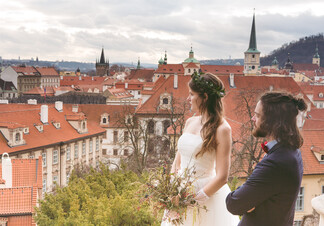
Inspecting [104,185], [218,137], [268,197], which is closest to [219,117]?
[218,137]

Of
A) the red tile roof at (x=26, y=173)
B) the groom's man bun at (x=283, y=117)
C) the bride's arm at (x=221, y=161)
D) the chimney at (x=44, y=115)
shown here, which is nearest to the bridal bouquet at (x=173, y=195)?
the bride's arm at (x=221, y=161)

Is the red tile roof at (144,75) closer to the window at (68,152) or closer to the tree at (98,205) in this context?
the window at (68,152)

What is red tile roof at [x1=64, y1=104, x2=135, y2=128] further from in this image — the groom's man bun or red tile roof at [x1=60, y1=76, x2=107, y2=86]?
red tile roof at [x1=60, y1=76, x2=107, y2=86]

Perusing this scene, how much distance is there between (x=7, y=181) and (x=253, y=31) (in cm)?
10090

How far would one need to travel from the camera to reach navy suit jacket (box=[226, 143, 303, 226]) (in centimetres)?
246

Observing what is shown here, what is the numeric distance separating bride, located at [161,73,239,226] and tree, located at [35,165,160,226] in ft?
1.95

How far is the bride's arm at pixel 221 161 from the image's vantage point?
3551 mm

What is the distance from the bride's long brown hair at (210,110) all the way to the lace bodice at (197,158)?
6cm

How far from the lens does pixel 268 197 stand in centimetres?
254

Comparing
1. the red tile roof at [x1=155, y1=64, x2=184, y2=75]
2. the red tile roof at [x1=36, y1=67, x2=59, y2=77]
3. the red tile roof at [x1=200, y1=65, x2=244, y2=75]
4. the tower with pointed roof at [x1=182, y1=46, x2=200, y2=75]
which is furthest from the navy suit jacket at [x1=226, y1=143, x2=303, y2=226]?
the red tile roof at [x1=36, y1=67, x2=59, y2=77]

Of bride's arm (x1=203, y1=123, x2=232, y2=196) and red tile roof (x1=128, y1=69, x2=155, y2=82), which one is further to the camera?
red tile roof (x1=128, y1=69, x2=155, y2=82)

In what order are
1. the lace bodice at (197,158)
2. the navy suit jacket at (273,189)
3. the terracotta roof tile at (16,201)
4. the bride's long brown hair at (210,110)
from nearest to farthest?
the navy suit jacket at (273,189) → the bride's long brown hair at (210,110) → the lace bodice at (197,158) → the terracotta roof tile at (16,201)

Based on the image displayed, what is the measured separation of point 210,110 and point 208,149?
0.39 meters

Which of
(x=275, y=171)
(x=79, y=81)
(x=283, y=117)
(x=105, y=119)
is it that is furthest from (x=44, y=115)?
(x=79, y=81)
